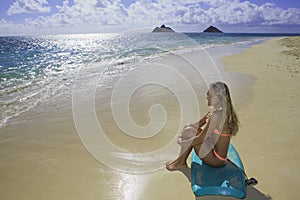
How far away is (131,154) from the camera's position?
4.28 metres

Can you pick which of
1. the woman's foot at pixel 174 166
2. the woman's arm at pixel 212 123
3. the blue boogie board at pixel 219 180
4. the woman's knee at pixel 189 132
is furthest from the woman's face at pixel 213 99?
the woman's foot at pixel 174 166

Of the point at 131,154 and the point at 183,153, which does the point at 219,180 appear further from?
the point at 131,154

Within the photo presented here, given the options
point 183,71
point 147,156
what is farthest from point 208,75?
point 147,156

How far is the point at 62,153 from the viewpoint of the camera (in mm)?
4324

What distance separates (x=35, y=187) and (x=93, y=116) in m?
2.78

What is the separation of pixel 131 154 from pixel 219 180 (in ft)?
5.61

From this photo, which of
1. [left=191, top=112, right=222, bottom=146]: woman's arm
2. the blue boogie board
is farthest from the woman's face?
the blue boogie board

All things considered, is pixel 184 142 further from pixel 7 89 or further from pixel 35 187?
pixel 7 89

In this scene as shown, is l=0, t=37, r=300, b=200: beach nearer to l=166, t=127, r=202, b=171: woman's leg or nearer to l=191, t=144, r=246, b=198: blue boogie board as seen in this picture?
l=166, t=127, r=202, b=171: woman's leg

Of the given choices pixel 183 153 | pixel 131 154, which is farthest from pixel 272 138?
pixel 131 154

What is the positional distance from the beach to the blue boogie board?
0.26 m

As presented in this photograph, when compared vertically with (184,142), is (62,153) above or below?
below

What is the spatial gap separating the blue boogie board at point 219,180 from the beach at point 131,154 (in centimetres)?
26

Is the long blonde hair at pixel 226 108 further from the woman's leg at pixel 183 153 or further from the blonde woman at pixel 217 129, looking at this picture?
the woman's leg at pixel 183 153
